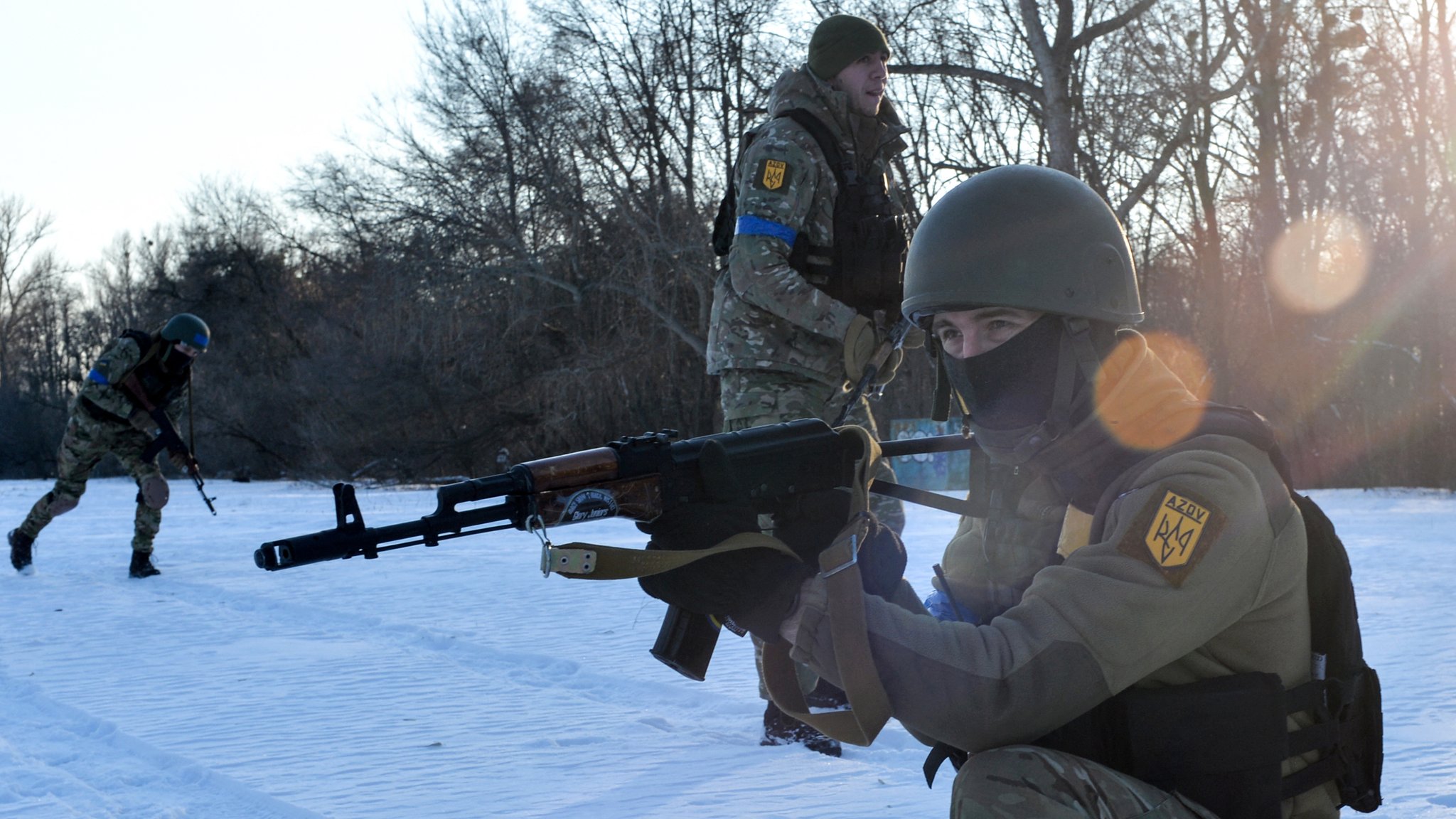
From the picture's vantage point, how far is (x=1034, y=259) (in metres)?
2.07

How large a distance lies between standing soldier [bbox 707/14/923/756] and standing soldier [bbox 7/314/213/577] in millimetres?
5687

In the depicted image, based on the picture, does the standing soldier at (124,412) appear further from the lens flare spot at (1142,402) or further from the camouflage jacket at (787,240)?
the lens flare spot at (1142,402)

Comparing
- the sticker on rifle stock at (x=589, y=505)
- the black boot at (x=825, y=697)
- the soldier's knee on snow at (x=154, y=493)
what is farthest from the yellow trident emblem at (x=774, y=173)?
the soldier's knee on snow at (x=154, y=493)

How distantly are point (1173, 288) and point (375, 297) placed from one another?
13.4 m

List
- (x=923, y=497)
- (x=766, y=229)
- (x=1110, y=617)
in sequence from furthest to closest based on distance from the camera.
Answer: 1. (x=766, y=229)
2. (x=923, y=497)
3. (x=1110, y=617)

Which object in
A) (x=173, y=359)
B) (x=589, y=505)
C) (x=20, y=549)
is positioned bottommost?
(x=20, y=549)

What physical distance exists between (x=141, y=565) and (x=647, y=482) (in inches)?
291

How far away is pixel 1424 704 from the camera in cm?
382

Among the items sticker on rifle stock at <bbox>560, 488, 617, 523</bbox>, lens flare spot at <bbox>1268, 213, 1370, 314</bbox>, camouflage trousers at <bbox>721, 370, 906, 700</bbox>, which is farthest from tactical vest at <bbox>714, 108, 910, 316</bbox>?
lens flare spot at <bbox>1268, 213, 1370, 314</bbox>

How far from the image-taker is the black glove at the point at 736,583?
1.85 metres

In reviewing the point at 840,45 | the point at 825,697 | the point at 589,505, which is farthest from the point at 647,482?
the point at 840,45

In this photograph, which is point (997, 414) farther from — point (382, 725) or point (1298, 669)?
point (382, 725)

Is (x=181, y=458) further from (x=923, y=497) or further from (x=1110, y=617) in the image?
(x=1110, y=617)

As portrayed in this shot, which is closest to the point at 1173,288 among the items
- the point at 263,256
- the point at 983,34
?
the point at 983,34
